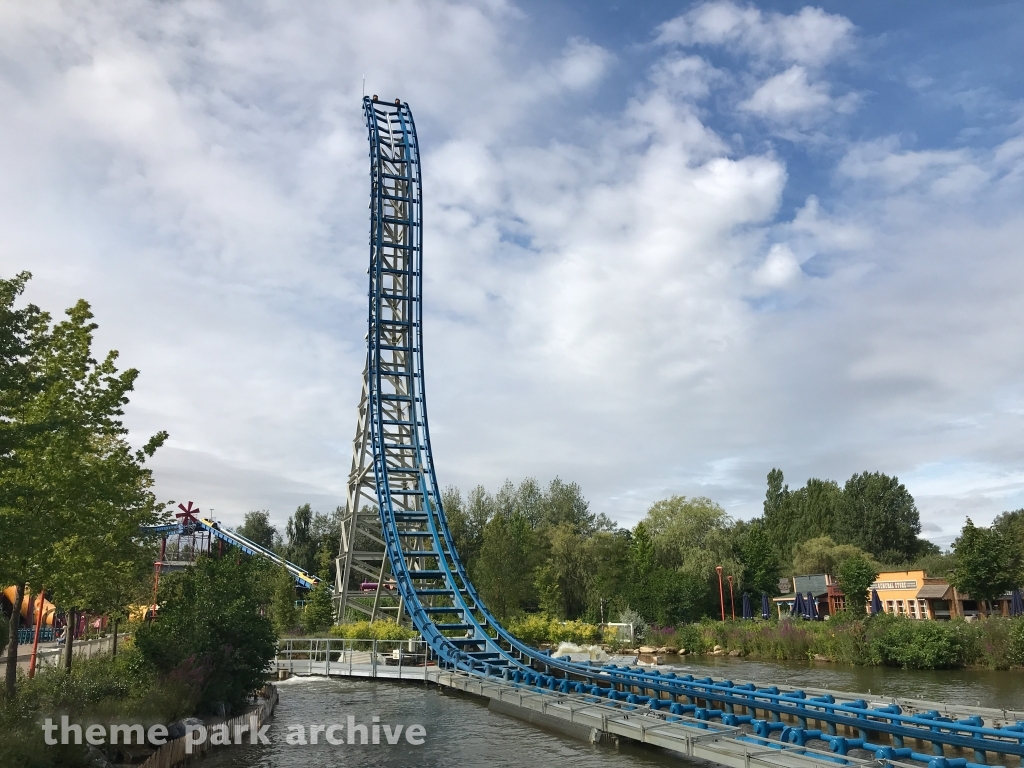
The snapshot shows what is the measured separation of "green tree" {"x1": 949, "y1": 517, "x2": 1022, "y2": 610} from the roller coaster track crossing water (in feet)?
70.9

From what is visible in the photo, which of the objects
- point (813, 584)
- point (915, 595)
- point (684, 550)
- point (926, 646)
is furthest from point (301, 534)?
point (926, 646)

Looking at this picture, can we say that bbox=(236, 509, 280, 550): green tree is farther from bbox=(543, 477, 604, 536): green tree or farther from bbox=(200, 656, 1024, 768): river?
bbox=(200, 656, 1024, 768): river

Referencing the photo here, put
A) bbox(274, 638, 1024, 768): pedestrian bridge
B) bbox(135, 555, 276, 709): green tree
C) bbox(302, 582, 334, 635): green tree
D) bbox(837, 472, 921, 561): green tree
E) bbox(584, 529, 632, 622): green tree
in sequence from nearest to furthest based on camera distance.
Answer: bbox(274, 638, 1024, 768): pedestrian bridge
bbox(135, 555, 276, 709): green tree
bbox(302, 582, 334, 635): green tree
bbox(584, 529, 632, 622): green tree
bbox(837, 472, 921, 561): green tree

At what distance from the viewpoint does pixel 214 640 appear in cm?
1775

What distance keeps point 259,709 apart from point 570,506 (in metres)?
64.5

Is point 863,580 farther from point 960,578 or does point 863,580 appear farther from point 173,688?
point 173,688

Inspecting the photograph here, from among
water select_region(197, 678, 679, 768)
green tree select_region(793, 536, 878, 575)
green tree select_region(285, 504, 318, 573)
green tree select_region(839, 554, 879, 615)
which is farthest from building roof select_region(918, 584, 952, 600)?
green tree select_region(285, 504, 318, 573)

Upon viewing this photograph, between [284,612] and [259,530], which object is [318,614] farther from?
[259,530]

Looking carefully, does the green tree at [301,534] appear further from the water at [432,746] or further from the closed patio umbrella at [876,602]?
the water at [432,746]

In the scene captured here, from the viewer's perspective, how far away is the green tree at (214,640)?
1700 cm

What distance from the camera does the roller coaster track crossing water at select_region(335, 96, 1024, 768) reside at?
15.8 meters

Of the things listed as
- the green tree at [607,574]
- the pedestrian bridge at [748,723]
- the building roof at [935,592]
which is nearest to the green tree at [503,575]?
the green tree at [607,574]

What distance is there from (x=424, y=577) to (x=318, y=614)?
22.4 feet

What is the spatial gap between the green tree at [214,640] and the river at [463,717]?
147 centimetres
